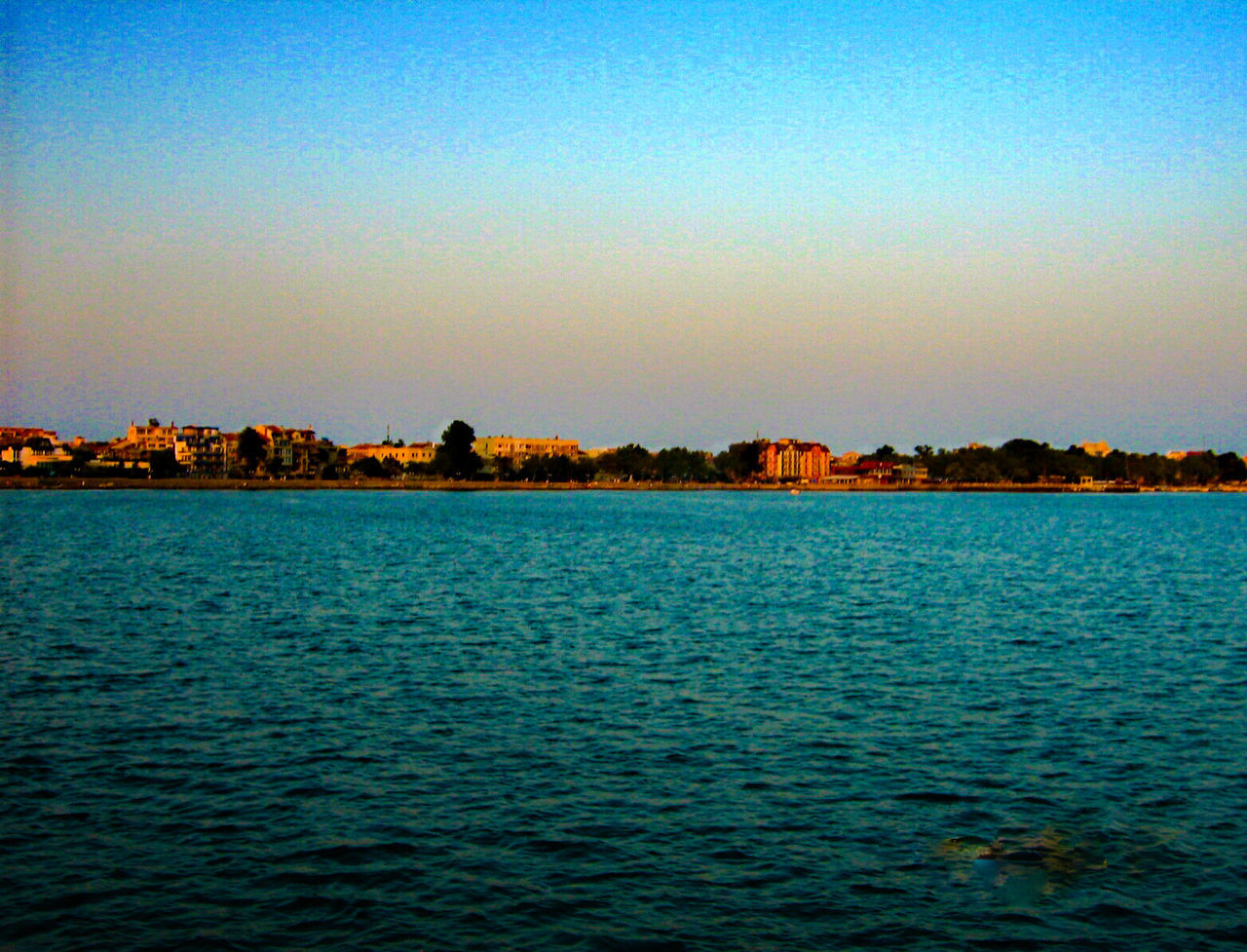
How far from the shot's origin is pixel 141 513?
3696 inches

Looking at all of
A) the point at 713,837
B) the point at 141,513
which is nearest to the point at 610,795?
the point at 713,837

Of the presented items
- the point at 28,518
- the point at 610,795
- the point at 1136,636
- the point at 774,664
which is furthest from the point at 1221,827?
the point at 28,518

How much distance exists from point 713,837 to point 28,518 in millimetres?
84992

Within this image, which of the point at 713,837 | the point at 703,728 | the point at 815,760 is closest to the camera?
the point at 713,837

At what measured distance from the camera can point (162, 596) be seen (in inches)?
1289

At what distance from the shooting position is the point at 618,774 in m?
14.1

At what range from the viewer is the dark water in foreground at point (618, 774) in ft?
32.8

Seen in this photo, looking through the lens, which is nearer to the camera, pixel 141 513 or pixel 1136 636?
pixel 1136 636

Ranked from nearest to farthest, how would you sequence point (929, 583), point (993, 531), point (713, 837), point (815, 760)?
1. point (713, 837)
2. point (815, 760)
3. point (929, 583)
4. point (993, 531)

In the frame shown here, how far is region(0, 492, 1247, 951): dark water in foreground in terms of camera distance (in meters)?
10.0

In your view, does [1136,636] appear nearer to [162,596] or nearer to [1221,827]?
[1221,827]

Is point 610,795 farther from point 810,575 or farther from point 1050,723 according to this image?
point 810,575

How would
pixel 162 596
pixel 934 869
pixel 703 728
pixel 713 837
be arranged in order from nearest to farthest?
pixel 934 869 < pixel 713 837 < pixel 703 728 < pixel 162 596

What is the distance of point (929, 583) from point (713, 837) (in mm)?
29098
